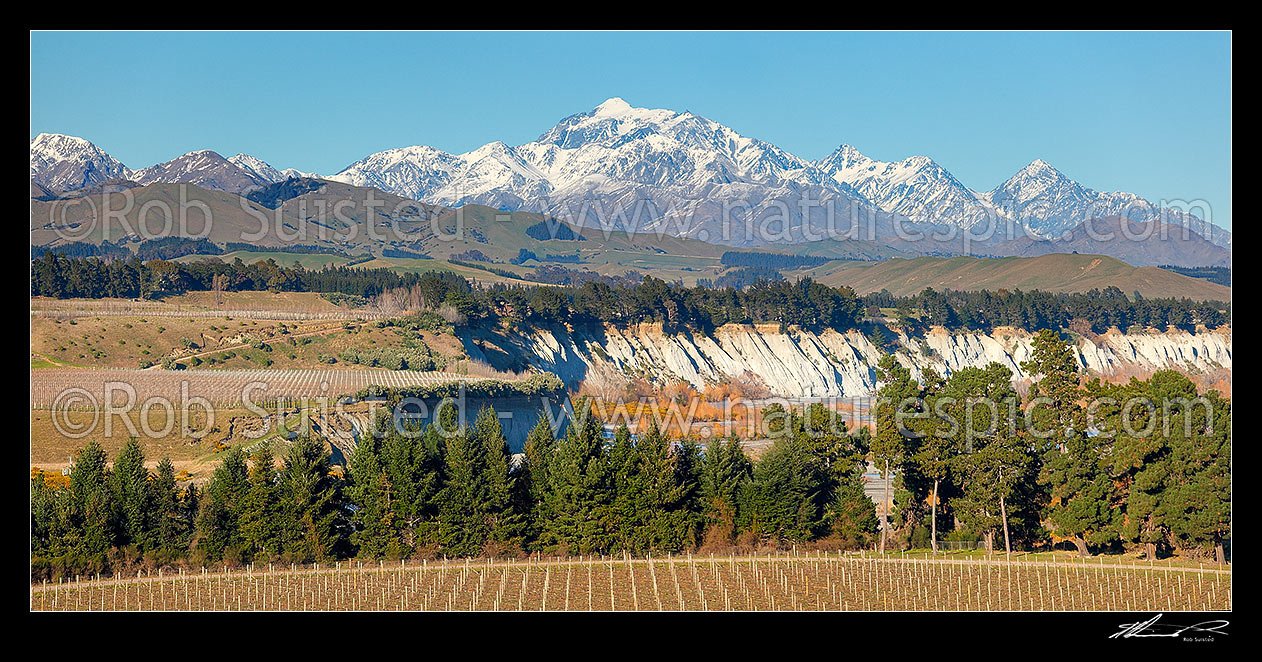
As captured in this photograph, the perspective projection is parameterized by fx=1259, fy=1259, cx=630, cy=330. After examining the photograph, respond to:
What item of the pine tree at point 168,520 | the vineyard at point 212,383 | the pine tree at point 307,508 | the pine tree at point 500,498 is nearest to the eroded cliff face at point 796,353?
the vineyard at point 212,383

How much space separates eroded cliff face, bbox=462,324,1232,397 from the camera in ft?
353

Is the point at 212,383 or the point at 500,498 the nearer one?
the point at 500,498

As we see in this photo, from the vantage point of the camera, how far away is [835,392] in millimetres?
116250

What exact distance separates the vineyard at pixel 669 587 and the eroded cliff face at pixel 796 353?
59492 millimetres

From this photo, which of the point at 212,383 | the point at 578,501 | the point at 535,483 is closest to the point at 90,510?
the point at 535,483

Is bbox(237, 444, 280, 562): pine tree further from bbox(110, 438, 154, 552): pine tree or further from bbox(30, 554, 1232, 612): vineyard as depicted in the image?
bbox(110, 438, 154, 552): pine tree

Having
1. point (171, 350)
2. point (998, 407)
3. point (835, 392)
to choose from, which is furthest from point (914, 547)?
point (835, 392)

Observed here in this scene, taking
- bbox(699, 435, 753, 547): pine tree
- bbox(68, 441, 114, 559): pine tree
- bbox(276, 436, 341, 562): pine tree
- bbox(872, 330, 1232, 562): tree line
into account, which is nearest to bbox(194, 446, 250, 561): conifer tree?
bbox(276, 436, 341, 562): pine tree

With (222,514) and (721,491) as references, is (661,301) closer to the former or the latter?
(721,491)
